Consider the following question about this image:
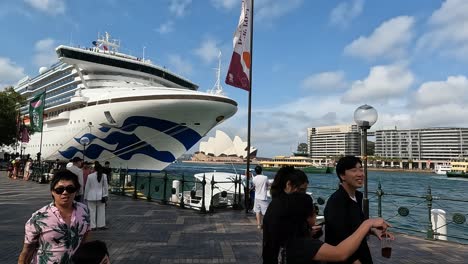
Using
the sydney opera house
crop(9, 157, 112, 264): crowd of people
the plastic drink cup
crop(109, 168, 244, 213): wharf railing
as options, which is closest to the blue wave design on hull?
crop(109, 168, 244, 213): wharf railing

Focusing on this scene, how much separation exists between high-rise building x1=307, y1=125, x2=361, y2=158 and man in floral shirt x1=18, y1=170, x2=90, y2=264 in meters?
144

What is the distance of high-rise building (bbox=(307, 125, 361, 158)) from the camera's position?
147450mm

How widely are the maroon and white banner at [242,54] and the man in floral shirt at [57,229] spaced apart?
9.59 metres

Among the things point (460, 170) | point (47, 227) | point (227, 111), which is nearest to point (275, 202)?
point (47, 227)

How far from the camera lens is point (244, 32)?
42.4 feet

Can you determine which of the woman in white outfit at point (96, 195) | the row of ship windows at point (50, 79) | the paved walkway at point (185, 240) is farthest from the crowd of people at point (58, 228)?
the row of ship windows at point (50, 79)

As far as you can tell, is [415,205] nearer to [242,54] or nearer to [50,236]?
[242,54]

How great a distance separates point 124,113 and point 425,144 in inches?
5536

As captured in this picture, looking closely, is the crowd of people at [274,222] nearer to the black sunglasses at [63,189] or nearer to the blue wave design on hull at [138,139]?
the black sunglasses at [63,189]

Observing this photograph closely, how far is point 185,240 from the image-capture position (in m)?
8.55

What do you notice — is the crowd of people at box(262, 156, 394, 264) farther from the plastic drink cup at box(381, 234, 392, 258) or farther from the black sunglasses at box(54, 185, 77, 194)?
the black sunglasses at box(54, 185, 77, 194)

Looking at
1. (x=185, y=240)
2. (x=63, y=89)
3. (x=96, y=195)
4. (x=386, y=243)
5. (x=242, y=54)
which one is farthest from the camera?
(x=63, y=89)

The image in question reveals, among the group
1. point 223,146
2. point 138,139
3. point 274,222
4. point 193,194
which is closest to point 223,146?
point 223,146

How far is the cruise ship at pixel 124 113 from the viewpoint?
28906 millimetres
